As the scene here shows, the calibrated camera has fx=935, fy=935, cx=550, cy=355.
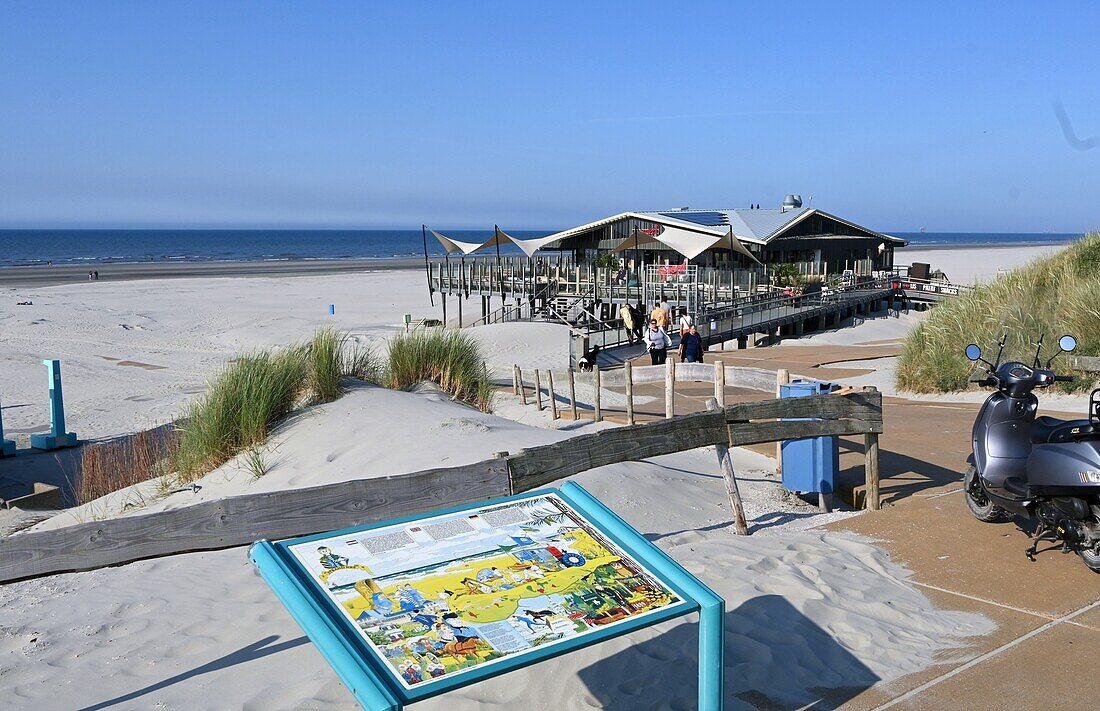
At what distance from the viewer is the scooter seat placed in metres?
5.80

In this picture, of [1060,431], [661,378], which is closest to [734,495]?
[1060,431]

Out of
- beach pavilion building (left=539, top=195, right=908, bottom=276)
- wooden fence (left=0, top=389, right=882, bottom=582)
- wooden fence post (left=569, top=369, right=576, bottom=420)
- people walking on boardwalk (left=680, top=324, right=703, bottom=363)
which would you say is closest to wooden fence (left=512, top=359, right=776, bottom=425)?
wooden fence post (left=569, top=369, right=576, bottom=420)

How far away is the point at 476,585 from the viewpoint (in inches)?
135

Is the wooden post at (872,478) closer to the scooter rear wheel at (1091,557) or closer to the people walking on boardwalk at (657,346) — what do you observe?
the scooter rear wheel at (1091,557)

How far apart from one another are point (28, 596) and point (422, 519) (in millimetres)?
3786

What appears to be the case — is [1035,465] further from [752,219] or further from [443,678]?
[752,219]

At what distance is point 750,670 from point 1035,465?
2.57 metres

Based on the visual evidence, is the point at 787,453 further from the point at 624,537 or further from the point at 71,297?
the point at 71,297

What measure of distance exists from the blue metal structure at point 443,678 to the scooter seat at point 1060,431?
338cm

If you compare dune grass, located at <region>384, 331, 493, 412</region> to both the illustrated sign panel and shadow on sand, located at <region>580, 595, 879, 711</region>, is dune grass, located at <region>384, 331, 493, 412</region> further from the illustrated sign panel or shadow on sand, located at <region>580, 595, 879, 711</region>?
the illustrated sign panel

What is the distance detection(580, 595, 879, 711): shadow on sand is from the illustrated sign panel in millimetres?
1016

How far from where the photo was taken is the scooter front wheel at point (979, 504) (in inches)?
273

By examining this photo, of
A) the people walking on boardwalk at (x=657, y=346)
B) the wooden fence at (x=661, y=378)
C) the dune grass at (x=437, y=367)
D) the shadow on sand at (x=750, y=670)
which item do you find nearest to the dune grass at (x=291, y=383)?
the dune grass at (x=437, y=367)

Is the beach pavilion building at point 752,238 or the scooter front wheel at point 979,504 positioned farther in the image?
the beach pavilion building at point 752,238
